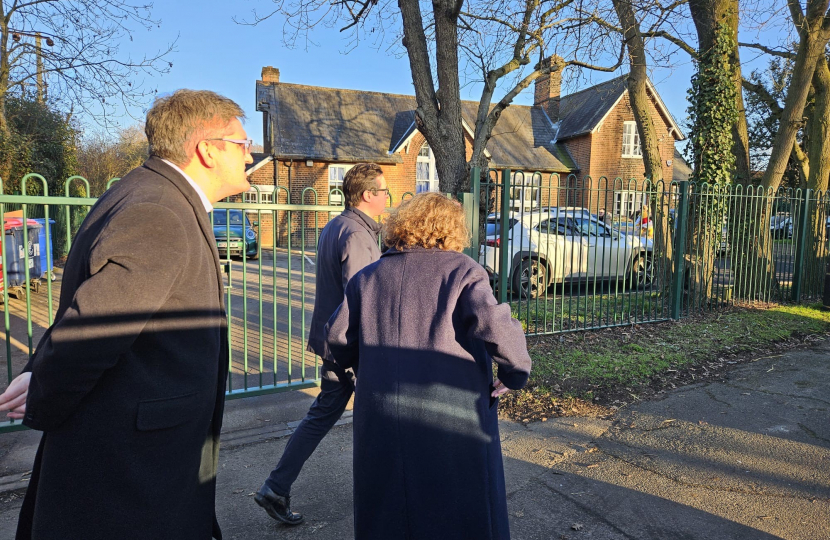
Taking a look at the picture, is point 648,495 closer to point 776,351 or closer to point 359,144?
point 776,351

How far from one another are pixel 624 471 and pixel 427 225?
2589 millimetres

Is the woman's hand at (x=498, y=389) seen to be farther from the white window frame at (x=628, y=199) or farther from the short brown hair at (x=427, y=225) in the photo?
the white window frame at (x=628, y=199)

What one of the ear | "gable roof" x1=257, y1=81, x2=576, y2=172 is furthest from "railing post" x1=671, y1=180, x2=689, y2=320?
"gable roof" x1=257, y1=81, x2=576, y2=172

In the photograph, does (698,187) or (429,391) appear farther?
(698,187)

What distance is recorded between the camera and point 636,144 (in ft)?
86.6

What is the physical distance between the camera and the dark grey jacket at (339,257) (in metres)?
2.89

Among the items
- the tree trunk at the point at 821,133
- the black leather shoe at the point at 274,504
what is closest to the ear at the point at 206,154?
the black leather shoe at the point at 274,504

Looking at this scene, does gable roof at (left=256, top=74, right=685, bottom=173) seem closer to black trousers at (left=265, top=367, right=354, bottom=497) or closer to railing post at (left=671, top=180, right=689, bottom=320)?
railing post at (left=671, top=180, right=689, bottom=320)

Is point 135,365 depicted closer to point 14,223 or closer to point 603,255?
point 603,255

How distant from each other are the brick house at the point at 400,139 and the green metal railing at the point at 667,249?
1136 cm

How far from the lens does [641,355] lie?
Answer: 6.23m

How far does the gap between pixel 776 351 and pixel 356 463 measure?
6.68m

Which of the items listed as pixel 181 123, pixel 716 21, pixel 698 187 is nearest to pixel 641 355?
pixel 698 187

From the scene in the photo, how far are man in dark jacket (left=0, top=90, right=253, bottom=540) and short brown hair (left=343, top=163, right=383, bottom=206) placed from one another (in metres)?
1.40
